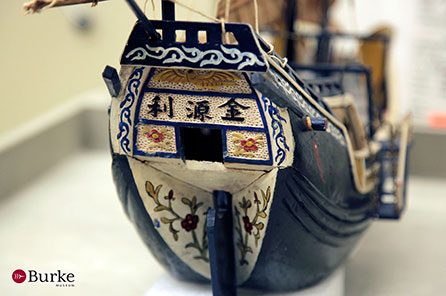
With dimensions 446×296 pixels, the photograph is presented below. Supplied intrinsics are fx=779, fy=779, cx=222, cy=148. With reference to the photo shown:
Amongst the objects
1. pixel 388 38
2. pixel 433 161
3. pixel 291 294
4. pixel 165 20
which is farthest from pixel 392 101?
pixel 165 20

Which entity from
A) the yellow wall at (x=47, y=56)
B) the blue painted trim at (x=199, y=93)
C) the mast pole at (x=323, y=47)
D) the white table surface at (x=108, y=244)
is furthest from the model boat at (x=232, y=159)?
the yellow wall at (x=47, y=56)

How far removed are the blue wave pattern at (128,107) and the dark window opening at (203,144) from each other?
0.13 m

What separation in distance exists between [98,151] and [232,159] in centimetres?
172

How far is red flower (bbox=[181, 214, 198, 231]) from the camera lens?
1.60 m

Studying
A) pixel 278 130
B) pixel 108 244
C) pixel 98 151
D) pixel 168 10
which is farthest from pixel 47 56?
pixel 278 130

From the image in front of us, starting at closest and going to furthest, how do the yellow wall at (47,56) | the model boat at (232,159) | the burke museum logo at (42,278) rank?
1. the model boat at (232,159)
2. the burke museum logo at (42,278)
3. the yellow wall at (47,56)

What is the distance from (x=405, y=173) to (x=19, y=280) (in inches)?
40.5

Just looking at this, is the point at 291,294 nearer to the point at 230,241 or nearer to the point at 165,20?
the point at 230,241

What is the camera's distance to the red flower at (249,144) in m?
1.40

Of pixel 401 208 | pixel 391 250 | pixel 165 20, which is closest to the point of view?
pixel 165 20

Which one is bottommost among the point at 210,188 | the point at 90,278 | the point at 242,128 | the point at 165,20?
the point at 90,278

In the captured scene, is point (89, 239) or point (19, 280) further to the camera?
point (89, 239)

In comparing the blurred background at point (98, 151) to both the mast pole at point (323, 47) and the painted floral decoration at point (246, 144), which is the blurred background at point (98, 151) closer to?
the mast pole at point (323, 47)

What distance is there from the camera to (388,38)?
2.28 meters
